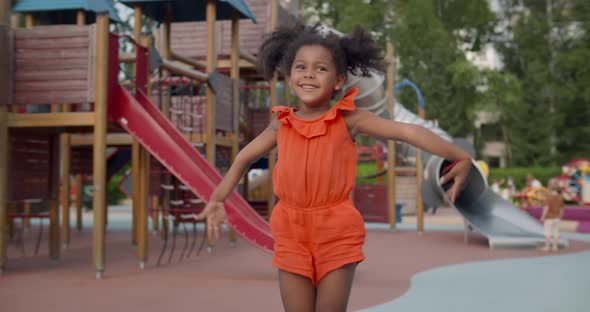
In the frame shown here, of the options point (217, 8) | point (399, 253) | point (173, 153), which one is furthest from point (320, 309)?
point (217, 8)

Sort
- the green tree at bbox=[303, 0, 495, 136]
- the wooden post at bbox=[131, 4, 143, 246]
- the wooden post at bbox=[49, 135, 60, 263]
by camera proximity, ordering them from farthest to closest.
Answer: the green tree at bbox=[303, 0, 495, 136] < the wooden post at bbox=[131, 4, 143, 246] < the wooden post at bbox=[49, 135, 60, 263]

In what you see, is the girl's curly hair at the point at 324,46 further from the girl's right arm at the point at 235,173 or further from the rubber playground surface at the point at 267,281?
the rubber playground surface at the point at 267,281

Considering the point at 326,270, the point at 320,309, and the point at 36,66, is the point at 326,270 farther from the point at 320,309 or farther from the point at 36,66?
the point at 36,66

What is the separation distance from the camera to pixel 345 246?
3197 mm

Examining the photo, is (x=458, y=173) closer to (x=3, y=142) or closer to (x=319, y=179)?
(x=319, y=179)

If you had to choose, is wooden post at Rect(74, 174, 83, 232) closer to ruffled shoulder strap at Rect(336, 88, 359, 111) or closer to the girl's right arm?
the girl's right arm

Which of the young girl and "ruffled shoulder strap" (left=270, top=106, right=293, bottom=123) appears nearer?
the young girl

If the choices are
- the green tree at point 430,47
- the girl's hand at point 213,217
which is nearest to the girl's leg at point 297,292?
the girl's hand at point 213,217

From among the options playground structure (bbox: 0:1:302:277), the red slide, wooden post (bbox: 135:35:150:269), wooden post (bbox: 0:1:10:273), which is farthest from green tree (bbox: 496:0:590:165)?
wooden post (bbox: 0:1:10:273)

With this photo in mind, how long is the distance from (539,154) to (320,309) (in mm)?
39031

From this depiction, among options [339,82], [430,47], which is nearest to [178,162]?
[339,82]

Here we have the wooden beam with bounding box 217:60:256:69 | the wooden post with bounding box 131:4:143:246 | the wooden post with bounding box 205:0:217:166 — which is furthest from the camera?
the wooden beam with bounding box 217:60:256:69

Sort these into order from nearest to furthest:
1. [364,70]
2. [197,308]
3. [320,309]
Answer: [320,309], [364,70], [197,308]

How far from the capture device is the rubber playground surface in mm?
6443
